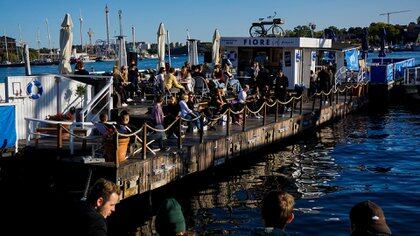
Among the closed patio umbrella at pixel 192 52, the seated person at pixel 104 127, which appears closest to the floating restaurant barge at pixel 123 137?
the seated person at pixel 104 127

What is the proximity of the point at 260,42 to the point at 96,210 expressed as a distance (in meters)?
23.3

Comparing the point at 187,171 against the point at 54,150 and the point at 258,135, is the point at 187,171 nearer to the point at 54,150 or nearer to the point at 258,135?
the point at 54,150

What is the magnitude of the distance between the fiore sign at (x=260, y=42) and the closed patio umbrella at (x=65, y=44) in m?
12.5

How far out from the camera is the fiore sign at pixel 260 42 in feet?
87.3

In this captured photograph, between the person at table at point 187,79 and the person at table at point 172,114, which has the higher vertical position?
the person at table at point 187,79

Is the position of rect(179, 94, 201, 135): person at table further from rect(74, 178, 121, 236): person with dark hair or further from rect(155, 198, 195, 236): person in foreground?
rect(155, 198, 195, 236): person in foreground

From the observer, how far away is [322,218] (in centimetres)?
1134

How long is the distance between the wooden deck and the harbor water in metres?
0.54

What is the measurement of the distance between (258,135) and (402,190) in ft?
18.3

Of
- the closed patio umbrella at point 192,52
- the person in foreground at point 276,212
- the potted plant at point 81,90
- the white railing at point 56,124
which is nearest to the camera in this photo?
the person in foreground at point 276,212

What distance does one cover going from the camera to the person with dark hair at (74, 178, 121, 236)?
452 cm

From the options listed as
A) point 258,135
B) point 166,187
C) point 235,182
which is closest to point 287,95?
point 258,135

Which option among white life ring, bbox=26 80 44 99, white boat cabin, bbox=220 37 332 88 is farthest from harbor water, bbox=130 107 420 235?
white boat cabin, bbox=220 37 332 88

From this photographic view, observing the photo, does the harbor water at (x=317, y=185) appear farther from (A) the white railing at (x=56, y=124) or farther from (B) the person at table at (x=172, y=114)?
(A) the white railing at (x=56, y=124)
